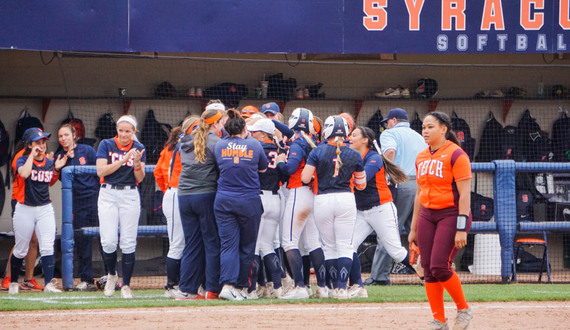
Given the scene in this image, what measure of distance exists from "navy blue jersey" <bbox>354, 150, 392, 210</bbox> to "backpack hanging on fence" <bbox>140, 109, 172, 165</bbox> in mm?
4386

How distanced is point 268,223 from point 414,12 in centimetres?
440

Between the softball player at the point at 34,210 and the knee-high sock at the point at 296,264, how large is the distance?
3.03m

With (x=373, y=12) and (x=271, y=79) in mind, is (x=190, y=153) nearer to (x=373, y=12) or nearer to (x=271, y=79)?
(x=373, y=12)

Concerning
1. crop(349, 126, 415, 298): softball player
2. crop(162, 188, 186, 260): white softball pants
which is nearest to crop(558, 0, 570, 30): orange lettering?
crop(349, 126, 415, 298): softball player

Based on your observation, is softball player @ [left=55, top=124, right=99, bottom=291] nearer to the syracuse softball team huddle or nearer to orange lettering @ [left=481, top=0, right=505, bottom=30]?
the syracuse softball team huddle

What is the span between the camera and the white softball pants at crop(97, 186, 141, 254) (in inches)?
339

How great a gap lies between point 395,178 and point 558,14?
401cm

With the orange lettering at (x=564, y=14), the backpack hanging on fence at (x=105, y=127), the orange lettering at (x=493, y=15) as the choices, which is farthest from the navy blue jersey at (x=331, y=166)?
the backpack hanging on fence at (x=105, y=127)

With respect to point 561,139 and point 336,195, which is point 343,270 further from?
point 561,139

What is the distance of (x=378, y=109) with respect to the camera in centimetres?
1311

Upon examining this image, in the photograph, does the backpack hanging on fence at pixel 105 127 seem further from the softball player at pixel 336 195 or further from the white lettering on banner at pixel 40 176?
the softball player at pixel 336 195

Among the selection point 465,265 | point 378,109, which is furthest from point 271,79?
point 465,265

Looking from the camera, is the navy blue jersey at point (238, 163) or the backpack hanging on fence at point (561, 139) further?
the backpack hanging on fence at point (561, 139)

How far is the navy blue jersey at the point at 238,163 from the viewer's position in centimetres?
768
